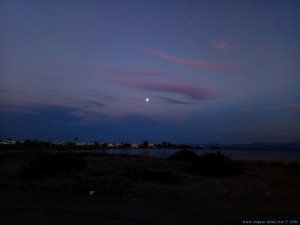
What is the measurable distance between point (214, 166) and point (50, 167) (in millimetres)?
8793

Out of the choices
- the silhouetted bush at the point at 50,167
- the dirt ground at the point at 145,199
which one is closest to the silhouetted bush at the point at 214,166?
the dirt ground at the point at 145,199

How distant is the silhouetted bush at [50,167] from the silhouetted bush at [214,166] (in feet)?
21.7

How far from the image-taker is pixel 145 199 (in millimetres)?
13836

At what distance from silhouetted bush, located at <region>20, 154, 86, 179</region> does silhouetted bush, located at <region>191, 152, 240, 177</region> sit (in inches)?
260

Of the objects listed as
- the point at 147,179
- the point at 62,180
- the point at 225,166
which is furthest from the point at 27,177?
the point at 225,166

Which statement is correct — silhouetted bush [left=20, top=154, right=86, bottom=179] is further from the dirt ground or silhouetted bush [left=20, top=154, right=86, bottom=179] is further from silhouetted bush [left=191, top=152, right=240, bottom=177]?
silhouetted bush [left=191, top=152, right=240, bottom=177]

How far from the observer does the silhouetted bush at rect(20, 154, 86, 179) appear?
20016 mm

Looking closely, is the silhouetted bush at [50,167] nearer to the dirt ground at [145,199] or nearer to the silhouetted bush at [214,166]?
the dirt ground at [145,199]

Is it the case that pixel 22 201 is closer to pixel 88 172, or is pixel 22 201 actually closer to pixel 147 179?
pixel 147 179

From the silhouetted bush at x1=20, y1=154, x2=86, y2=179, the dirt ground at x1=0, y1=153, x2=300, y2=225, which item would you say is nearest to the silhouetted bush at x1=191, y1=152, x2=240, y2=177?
the dirt ground at x1=0, y1=153, x2=300, y2=225

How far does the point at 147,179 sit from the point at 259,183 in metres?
5.16

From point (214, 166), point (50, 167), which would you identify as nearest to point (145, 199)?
point (214, 166)

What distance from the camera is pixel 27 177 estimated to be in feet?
64.1

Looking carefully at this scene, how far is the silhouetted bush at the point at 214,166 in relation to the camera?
21.1m
